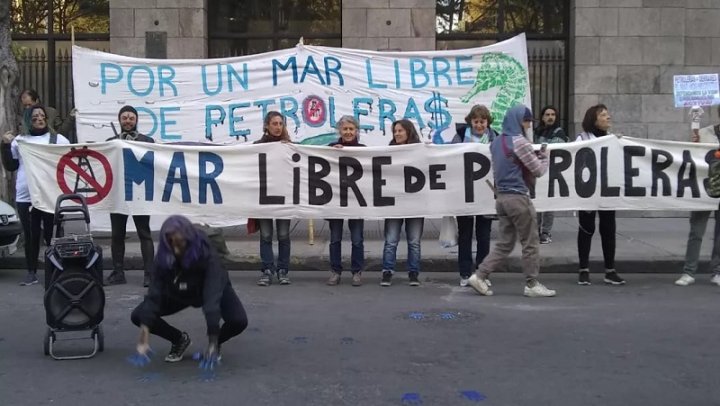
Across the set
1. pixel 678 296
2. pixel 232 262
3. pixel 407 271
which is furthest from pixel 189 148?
pixel 678 296

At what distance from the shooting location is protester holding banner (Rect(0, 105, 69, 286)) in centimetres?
873

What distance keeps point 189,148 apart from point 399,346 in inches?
154

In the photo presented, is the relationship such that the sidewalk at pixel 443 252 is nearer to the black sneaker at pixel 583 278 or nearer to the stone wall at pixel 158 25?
the black sneaker at pixel 583 278

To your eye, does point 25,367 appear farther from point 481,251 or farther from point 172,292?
point 481,251

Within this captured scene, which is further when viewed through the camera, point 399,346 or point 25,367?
point 399,346

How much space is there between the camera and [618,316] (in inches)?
278

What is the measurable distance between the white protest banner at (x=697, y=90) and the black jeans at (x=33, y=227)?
7371 millimetres

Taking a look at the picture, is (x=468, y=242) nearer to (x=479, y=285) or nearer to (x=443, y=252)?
(x=479, y=285)

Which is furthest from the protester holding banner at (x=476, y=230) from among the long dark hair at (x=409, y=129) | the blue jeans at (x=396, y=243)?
the long dark hair at (x=409, y=129)

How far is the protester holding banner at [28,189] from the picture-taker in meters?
8.73

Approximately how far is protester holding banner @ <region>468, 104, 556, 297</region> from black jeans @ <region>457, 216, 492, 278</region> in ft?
1.94

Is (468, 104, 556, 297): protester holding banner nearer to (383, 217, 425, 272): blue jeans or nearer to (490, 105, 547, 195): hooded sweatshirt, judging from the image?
(490, 105, 547, 195): hooded sweatshirt

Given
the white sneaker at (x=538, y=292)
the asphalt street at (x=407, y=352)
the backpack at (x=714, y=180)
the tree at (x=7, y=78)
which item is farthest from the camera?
the tree at (x=7, y=78)

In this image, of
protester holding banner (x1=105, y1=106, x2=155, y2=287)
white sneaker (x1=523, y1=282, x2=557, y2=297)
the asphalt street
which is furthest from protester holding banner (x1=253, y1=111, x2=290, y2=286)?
white sneaker (x1=523, y1=282, x2=557, y2=297)
